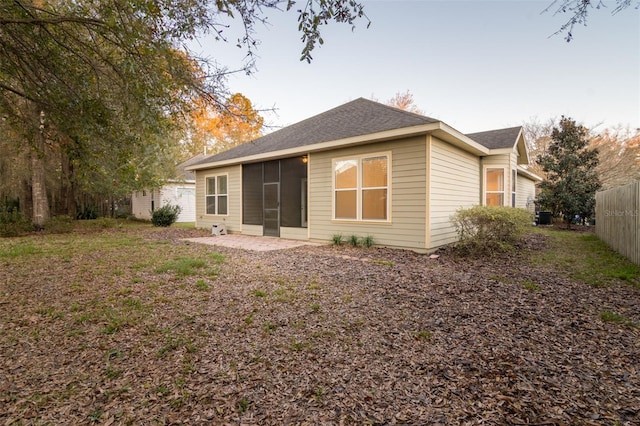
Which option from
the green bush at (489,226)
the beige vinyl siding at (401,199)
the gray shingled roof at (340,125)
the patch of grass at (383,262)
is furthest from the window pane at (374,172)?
the patch of grass at (383,262)

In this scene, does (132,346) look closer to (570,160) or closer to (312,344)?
(312,344)

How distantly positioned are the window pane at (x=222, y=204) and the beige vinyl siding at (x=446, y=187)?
8.14 m

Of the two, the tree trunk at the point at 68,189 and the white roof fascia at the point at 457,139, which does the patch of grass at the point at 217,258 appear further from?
the tree trunk at the point at 68,189

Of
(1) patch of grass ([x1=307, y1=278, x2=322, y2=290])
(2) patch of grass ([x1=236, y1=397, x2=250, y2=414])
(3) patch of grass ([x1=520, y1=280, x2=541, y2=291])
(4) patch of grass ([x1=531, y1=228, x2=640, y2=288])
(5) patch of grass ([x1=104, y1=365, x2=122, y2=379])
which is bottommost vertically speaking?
(2) patch of grass ([x1=236, y1=397, x2=250, y2=414])

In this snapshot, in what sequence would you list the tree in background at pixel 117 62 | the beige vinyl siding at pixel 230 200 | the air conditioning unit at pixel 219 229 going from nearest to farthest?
1. the tree in background at pixel 117 62
2. the air conditioning unit at pixel 219 229
3. the beige vinyl siding at pixel 230 200

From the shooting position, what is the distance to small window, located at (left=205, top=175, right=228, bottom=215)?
1218cm

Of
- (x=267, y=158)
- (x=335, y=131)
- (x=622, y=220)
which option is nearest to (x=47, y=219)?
(x=267, y=158)

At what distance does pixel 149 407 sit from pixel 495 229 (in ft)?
22.9

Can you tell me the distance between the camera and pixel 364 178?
7918 mm

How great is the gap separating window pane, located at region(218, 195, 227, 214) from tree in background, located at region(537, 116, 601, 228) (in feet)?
44.5

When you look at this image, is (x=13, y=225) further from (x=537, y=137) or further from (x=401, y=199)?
(x=537, y=137)

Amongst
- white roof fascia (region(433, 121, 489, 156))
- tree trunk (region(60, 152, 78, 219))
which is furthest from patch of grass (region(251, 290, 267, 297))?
tree trunk (region(60, 152, 78, 219))

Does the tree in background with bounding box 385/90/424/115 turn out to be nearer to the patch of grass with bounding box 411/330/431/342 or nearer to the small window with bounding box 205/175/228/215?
the small window with bounding box 205/175/228/215

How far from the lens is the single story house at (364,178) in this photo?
7059 mm
